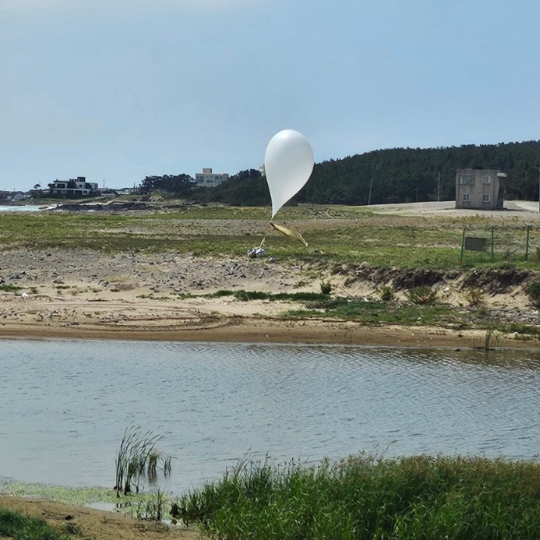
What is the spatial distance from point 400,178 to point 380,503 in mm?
128712

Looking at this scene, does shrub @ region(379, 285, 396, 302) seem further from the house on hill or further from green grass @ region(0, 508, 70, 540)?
the house on hill

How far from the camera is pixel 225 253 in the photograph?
4062 centimetres

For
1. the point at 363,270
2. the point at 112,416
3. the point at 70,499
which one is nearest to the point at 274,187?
the point at 363,270

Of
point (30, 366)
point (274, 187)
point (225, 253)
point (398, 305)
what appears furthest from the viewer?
point (225, 253)

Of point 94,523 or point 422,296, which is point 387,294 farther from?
point 94,523

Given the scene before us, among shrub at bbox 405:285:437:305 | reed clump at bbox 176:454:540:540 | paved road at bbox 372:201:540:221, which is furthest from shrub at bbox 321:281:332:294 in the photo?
paved road at bbox 372:201:540:221

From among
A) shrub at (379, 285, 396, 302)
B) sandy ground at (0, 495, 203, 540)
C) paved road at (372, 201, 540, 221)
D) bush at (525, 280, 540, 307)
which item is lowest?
sandy ground at (0, 495, 203, 540)

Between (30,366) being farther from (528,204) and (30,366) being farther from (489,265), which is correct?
(528,204)

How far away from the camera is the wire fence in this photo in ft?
108

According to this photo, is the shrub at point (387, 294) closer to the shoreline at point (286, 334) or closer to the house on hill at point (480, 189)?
the shoreline at point (286, 334)

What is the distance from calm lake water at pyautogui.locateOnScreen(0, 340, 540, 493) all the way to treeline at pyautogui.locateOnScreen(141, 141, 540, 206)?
292 feet

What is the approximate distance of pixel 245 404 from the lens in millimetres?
18219

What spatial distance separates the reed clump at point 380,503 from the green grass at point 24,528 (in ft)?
5.62

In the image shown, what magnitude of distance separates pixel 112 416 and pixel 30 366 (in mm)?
5001
